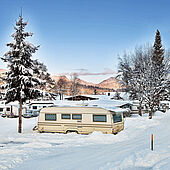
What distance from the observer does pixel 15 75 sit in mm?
19875

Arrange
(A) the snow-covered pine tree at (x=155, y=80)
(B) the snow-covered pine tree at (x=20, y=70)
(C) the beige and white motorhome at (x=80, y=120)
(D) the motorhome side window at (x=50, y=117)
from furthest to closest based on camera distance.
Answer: (A) the snow-covered pine tree at (x=155, y=80)
(B) the snow-covered pine tree at (x=20, y=70)
(D) the motorhome side window at (x=50, y=117)
(C) the beige and white motorhome at (x=80, y=120)

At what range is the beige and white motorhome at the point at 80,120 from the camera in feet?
49.5

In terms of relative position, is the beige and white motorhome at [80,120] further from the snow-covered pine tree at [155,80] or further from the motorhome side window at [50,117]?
the snow-covered pine tree at [155,80]

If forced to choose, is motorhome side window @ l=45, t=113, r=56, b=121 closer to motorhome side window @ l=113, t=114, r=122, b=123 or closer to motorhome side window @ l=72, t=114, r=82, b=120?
motorhome side window @ l=72, t=114, r=82, b=120

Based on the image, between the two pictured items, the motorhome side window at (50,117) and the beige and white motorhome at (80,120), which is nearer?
the beige and white motorhome at (80,120)

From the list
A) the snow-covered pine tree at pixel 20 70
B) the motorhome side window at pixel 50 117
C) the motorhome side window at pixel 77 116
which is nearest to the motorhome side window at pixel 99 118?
the motorhome side window at pixel 77 116

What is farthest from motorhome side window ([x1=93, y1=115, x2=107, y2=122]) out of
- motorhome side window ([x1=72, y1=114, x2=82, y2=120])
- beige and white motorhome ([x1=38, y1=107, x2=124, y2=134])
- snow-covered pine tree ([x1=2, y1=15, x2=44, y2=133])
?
snow-covered pine tree ([x1=2, y1=15, x2=44, y2=133])

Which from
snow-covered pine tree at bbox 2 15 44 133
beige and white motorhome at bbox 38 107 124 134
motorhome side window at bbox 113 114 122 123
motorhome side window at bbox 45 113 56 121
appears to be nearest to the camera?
beige and white motorhome at bbox 38 107 124 134

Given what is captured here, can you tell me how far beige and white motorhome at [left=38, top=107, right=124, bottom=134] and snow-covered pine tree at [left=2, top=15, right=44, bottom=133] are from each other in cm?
389

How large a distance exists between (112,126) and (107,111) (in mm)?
1131

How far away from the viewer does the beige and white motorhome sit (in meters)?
15.1

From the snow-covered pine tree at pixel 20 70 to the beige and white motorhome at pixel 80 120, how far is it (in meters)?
3.89

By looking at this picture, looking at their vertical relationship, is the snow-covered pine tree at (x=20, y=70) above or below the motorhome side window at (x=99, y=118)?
above

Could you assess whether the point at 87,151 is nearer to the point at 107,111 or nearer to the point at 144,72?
the point at 107,111
